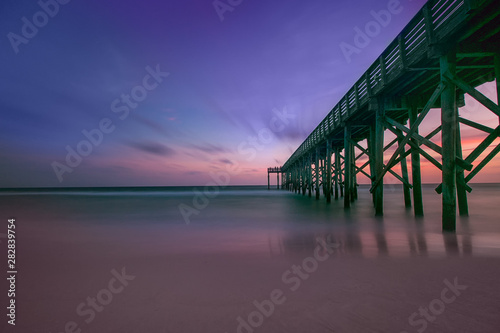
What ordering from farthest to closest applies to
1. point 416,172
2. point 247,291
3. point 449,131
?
point 416,172 → point 449,131 → point 247,291

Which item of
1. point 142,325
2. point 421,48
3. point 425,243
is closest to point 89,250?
point 142,325

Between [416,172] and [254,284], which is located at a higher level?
[416,172]

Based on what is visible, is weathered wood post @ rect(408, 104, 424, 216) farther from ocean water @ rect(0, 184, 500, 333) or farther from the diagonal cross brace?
ocean water @ rect(0, 184, 500, 333)

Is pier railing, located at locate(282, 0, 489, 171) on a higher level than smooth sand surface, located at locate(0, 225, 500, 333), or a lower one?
higher

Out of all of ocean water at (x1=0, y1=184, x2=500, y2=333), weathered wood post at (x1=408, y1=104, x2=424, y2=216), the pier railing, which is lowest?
ocean water at (x1=0, y1=184, x2=500, y2=333)

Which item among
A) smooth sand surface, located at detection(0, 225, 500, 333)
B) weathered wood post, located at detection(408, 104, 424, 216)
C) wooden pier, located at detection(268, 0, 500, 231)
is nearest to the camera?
smooth sand surface, located at detection(0, 225, 500, 333)

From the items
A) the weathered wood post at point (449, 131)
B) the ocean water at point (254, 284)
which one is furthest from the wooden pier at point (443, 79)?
the ocean water at point (254, 284)

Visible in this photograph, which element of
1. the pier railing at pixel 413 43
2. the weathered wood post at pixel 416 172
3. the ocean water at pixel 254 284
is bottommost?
the ocean water at pixel 254 284

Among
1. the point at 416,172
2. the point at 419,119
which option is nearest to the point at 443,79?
the point at 419,119

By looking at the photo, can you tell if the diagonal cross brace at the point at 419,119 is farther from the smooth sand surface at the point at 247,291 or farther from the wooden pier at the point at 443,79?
the smooth sand surface at the point at 247,291

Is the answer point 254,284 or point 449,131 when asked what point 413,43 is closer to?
point 449,131

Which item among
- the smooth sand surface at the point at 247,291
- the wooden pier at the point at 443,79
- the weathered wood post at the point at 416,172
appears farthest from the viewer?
the weathered wood post at the point at 416,172

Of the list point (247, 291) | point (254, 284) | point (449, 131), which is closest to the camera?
point (247, 291)

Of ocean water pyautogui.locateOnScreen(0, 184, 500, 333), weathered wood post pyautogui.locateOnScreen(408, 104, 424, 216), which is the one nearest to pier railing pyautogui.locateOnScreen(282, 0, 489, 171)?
weathered wood post pyautogui.locateOnScreen(408, 104, 424, 216)
